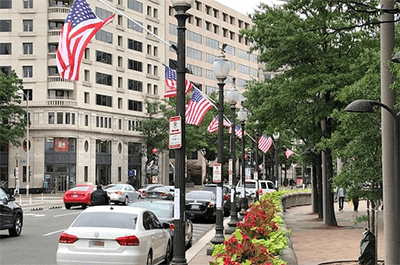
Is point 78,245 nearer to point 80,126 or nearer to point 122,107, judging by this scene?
point 80,126

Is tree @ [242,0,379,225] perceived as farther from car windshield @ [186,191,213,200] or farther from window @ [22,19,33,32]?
window @ [22,19,33,32]

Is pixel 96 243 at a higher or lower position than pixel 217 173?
lower

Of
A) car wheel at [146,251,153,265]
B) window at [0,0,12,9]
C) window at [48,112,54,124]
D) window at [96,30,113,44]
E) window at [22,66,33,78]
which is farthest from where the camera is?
window at [96,30,113,44]

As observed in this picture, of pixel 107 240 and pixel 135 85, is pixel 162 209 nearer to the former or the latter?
pixel 107 240

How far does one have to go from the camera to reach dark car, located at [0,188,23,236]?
21.2 m

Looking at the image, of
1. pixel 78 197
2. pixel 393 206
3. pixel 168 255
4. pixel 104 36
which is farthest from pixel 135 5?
pixel 393 206

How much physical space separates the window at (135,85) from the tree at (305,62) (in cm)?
6241

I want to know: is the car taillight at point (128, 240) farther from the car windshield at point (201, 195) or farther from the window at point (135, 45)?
the window at point (135, 45)

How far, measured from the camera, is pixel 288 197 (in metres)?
45.4

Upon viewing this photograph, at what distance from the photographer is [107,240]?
43.7ft

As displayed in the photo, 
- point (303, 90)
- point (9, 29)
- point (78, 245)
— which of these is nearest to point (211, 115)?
point (9, 29)

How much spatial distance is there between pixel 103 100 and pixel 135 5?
14169 mm

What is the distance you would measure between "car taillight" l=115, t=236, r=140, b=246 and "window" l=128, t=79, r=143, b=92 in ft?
251

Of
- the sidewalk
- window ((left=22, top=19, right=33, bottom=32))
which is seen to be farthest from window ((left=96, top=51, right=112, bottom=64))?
the sidewalk
